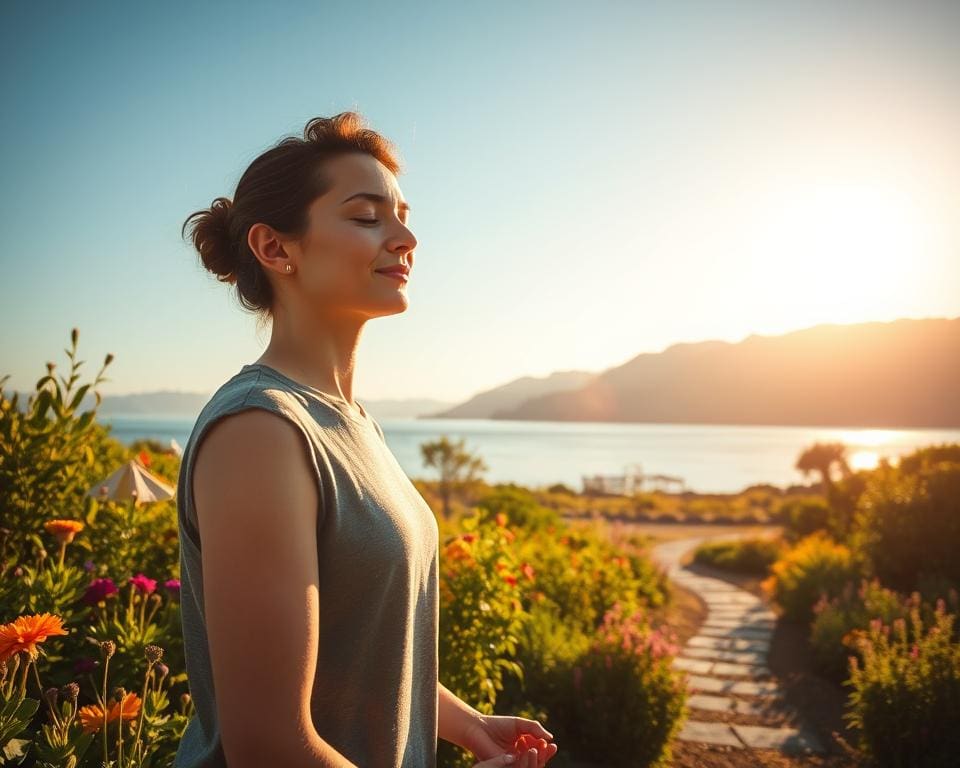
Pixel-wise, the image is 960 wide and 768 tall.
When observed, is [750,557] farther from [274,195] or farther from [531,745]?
[274,195]

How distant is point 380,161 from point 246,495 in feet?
2.94

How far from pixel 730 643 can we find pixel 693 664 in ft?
3.61

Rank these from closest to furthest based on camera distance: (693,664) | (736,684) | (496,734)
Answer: (496,734), (736,684), (693,664)

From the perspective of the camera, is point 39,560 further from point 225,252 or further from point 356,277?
point 356,277

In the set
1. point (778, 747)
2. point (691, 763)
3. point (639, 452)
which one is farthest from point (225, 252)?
point (639, 452)

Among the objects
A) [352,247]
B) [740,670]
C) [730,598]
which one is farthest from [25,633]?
[730,598]

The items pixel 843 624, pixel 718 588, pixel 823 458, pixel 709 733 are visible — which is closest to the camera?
pixel 709 733

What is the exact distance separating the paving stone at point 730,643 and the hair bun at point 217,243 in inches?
296

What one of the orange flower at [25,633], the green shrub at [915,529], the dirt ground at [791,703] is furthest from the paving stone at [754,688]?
the orange flower at [25,633]

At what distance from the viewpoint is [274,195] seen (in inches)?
50.5

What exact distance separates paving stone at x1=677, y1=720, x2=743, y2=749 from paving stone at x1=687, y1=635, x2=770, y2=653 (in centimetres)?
237

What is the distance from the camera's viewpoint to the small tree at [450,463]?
73.5ft

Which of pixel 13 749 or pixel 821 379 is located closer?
pixel 13 749

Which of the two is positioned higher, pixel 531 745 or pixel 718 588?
pixel 531 745
